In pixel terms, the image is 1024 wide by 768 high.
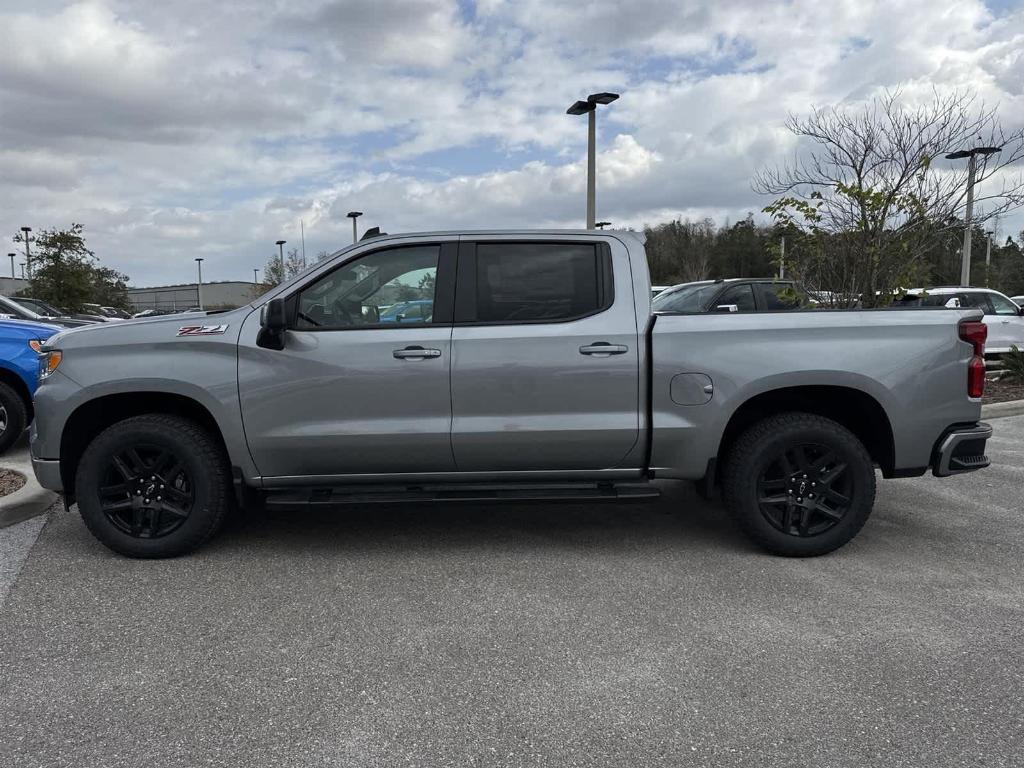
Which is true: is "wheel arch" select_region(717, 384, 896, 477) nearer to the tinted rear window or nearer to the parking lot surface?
the parking lot surface

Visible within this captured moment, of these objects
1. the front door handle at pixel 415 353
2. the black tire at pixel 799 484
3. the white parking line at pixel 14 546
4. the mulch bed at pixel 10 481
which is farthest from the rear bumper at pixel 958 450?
the mulch bed at pixel 10 481

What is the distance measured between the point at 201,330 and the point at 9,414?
396 centimetres

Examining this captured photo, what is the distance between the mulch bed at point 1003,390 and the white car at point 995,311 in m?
2.22

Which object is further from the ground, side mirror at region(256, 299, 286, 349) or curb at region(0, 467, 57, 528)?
side mirror at region(256, 299, 286, 349)

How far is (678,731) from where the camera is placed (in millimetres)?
2771

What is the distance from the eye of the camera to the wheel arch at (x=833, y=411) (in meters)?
4.53

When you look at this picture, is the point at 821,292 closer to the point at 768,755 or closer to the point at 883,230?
the point at 883,230

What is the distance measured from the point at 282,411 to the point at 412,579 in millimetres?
1165

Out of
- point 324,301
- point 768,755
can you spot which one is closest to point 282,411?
point 324,301

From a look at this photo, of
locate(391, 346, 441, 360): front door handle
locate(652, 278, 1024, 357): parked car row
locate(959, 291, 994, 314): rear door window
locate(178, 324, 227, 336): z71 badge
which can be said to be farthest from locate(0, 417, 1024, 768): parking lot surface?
locate(959, 291, 994, 314): rear door window

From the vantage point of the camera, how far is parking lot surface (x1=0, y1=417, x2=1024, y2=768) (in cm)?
271

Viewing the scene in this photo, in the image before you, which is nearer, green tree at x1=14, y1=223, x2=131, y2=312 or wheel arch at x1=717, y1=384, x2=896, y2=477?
wheel arch at x1=717, y1=384, x2=896, y2=477

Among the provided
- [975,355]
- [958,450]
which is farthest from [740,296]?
[958,450]

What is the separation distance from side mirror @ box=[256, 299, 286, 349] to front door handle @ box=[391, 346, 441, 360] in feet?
2.04
